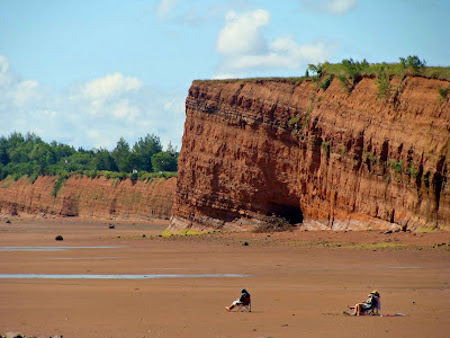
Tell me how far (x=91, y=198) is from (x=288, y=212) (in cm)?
3778

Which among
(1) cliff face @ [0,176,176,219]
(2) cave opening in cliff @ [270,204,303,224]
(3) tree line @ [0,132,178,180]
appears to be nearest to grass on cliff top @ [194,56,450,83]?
(2) cave opening in cliff @ [270,204,303,224]

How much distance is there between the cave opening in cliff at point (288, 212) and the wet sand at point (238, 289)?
280 inches

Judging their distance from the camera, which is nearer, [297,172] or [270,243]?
[270,243]

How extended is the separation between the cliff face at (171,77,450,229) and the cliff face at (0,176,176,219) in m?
20.3

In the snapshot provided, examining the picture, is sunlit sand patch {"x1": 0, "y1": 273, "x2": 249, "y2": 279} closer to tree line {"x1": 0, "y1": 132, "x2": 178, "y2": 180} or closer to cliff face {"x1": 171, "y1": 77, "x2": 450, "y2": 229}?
cliff face {"x1": 171, "y1": 77, "x2": 450, "y2": 229}

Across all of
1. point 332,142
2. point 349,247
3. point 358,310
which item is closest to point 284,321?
point 358,310

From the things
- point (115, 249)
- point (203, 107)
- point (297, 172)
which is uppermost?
point (203, 107)

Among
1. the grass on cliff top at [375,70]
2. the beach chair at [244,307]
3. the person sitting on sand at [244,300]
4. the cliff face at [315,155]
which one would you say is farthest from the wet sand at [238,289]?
the grass on cliff top at [375,70]

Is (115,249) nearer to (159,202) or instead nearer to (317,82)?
(317,82)

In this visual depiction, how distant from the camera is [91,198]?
225 ft

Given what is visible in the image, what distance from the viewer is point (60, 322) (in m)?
11.6

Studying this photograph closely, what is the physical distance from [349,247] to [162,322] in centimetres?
1407

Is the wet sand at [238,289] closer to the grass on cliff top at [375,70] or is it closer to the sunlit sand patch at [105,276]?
the sunlit sand patch at [105,276]

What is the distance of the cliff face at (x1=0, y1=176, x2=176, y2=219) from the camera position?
60500mm
